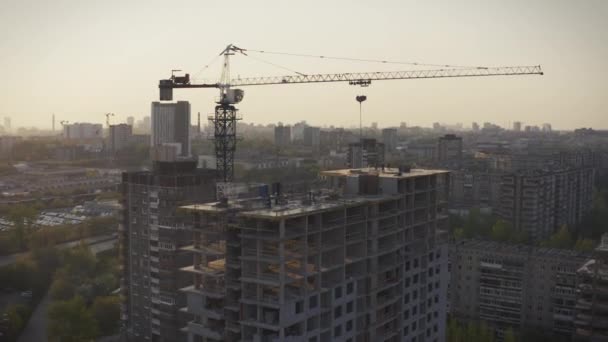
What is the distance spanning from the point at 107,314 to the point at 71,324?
134cm

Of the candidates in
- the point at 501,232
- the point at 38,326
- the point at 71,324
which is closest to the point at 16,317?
the point at 38,326

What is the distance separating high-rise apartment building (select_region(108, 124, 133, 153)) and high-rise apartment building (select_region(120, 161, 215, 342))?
16.7 m

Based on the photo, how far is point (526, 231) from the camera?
15.9 meters

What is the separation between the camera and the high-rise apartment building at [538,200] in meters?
15.9

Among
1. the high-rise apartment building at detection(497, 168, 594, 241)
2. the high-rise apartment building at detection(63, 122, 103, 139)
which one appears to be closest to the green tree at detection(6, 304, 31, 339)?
the high-rise apartment building at detection(497, 168, 594, 241)

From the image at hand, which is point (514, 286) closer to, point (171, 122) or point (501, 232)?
point (501, 232)

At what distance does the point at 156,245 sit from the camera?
27.8 feet

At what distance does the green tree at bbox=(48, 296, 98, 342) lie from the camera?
856 cm

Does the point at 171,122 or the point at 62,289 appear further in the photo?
the point at 171,122

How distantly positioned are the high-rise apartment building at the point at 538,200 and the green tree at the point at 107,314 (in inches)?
419

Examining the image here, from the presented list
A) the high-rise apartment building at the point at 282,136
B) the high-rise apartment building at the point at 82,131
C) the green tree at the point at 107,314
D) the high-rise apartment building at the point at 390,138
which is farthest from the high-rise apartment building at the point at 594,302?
the high-rise apartment building at the point at 282,136

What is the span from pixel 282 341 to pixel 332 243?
100cm

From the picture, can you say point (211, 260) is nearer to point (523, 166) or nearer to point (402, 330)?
point (402, 330)

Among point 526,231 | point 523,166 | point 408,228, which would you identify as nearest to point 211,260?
point 408,228
